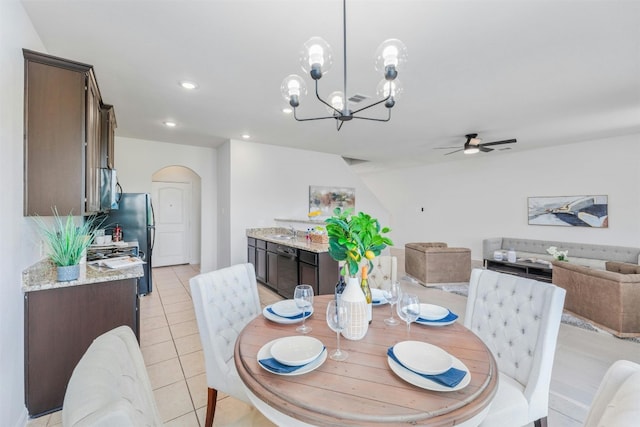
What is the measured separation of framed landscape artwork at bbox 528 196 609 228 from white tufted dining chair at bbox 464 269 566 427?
18.7ft

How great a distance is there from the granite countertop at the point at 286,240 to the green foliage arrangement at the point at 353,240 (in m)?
2.16

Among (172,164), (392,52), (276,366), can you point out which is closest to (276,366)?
(276,366)

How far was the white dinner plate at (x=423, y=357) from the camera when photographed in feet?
3.31

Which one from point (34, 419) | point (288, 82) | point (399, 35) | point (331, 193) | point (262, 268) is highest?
point (399, 35)

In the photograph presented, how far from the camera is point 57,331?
1.91 meters

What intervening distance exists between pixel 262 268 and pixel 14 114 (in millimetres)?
3618

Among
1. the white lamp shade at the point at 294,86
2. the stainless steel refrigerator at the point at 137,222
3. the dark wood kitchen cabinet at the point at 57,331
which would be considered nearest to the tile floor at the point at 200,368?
the dark wood kitchen cabinet at the point at 57,331

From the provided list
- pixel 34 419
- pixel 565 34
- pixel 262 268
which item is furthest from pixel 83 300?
pixel 565 34

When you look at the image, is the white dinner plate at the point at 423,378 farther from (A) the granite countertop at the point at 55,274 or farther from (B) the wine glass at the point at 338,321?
(A) the granite countertop at the point at 55,274

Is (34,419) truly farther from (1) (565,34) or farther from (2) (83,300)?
(1) (565,34)

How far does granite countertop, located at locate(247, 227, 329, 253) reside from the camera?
367cm

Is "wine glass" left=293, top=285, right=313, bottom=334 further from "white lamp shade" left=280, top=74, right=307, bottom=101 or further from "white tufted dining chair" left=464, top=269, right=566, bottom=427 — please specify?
"white lamp shade" left=280, top=74, right=307, bottom=101

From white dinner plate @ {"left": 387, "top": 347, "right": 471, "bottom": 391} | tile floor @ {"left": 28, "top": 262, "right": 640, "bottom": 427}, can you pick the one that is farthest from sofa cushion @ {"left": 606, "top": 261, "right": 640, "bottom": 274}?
white dinner plate @ {"left": 387, "top": 347, "right": 471, "bottom": 391}

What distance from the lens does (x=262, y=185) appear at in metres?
5.64
